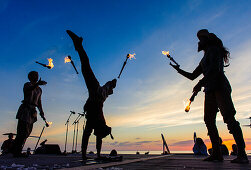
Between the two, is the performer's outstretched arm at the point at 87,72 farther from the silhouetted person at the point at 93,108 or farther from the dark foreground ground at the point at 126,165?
the dark foreground ground at the point at 126,165

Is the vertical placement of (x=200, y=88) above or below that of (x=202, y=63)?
below

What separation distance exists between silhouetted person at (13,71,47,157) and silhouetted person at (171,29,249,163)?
4.81m

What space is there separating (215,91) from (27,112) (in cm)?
582

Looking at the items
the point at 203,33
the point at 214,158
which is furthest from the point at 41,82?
the point at 214,158

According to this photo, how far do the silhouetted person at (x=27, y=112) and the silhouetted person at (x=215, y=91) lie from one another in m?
4.81

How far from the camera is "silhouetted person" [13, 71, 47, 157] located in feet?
20.4

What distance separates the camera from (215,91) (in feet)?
14.0

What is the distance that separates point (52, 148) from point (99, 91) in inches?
442

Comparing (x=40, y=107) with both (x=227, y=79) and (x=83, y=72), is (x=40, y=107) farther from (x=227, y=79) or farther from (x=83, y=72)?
(x=227, y=79)

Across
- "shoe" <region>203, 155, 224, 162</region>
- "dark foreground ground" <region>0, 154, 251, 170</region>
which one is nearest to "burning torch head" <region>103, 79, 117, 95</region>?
"dark foreground ground" <region>0, 154, 251, 170</region>

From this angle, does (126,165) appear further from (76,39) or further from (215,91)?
(76,39)

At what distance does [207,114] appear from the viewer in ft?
14.9

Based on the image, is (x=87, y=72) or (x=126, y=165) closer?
A: (x=126, y=165)

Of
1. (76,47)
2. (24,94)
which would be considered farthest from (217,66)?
(24,94)
